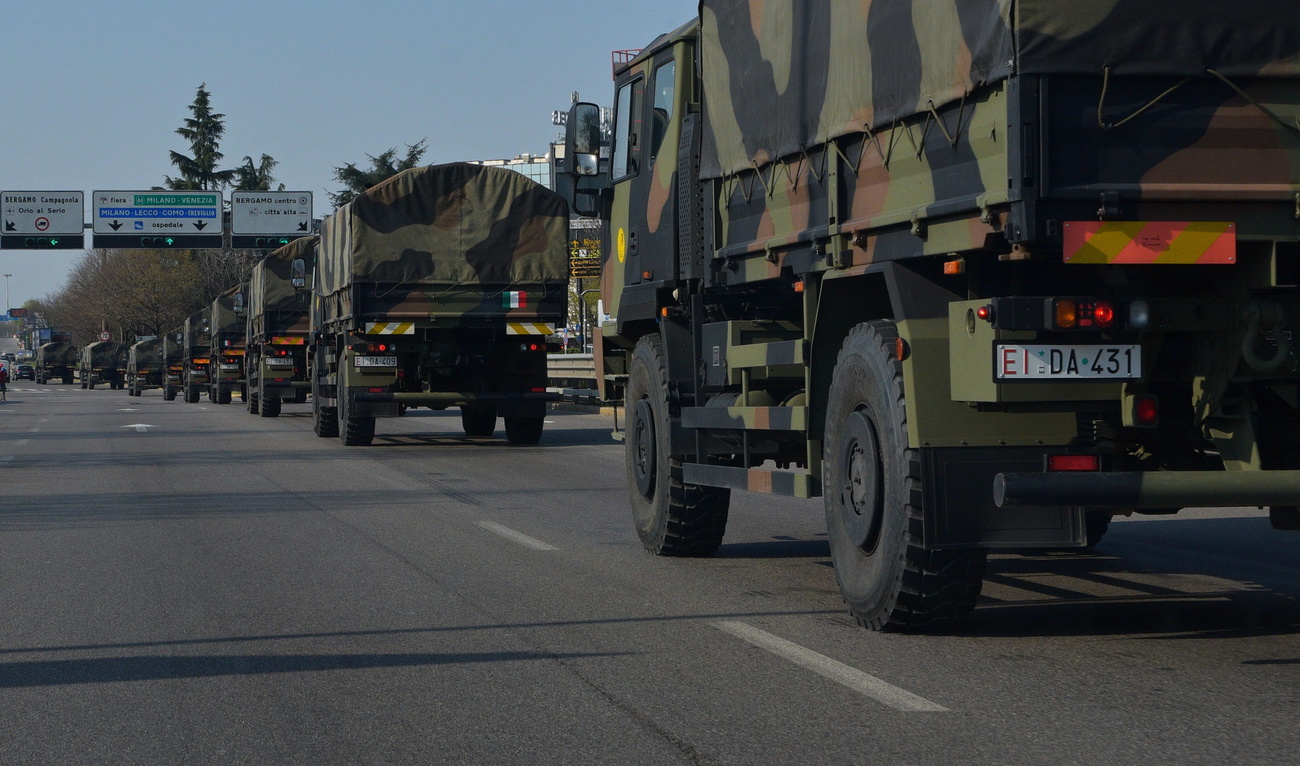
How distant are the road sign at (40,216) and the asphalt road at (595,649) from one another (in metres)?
44.4

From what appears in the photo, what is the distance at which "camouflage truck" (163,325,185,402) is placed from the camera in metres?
52.3

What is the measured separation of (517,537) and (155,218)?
47.5 metres

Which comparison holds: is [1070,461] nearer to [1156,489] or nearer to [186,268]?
[1156,489]

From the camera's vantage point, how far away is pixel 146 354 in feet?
203

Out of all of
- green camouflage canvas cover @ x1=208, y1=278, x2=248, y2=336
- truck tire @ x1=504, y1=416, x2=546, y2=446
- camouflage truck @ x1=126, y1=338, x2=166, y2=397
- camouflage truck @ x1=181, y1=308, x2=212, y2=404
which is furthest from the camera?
camouflage truck @ x1=126, y1=338, x2=166, y2=397

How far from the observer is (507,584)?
8.41 meters

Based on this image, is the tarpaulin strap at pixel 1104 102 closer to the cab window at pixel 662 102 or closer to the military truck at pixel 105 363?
the cab window at pixel 662 102

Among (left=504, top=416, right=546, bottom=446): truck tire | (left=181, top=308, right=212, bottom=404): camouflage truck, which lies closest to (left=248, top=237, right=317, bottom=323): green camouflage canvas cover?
(left=504, top=416, right=546, bottom=446): truck tire

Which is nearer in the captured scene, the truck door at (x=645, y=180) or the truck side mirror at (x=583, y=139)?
the truck door at (x=645, y=180)

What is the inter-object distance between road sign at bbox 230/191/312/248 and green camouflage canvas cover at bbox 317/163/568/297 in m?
35.6

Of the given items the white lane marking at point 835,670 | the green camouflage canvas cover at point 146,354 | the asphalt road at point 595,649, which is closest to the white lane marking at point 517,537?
the asphalt road at point 595,649

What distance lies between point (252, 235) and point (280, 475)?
135 feet

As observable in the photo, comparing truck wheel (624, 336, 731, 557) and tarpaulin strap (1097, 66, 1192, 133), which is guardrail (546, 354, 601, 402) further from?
tarpaulin strap (1097, 66, 1192, 133)

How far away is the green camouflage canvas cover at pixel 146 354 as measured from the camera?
2419 inches
